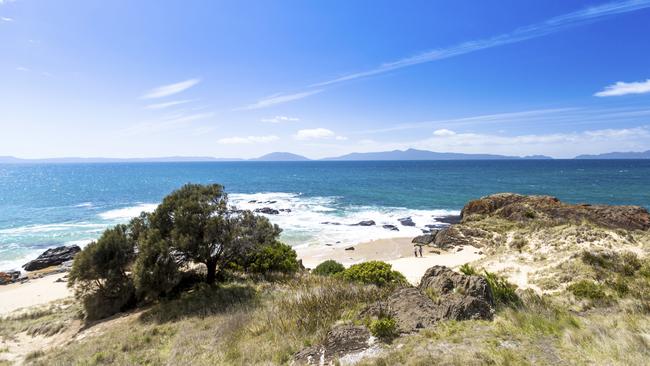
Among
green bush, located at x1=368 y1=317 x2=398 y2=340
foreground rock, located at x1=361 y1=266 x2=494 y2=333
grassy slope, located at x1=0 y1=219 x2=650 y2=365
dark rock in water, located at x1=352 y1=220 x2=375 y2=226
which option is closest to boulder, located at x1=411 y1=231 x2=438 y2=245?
dark rock in water, located at x1=352 y1=220 x2=375 y2=226

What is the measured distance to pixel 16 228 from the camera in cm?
4366

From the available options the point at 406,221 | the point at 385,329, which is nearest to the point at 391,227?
the point at 406,221

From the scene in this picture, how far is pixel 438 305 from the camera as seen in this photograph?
9367mm

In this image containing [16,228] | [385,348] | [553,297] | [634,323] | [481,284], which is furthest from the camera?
[16,228]

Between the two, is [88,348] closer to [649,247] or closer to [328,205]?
[649,247]

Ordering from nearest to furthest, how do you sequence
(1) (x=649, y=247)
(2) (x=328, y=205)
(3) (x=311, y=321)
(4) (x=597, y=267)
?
(3) (x=311, y=321)
(4) (x=597, y=267)
(1) (x=649, y=247)
(2) (x=328, y=205)

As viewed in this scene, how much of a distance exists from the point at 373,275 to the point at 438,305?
22.1ft

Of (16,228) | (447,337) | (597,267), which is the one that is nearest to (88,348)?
(447,337)

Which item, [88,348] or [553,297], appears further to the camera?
[553,297]

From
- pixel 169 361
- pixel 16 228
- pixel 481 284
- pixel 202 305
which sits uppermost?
pixel 481 284

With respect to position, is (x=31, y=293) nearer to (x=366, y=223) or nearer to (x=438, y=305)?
(x=438, y=305)

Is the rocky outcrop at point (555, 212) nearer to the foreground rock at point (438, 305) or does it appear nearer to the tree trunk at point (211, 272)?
the foreground rock at point (438, 305)

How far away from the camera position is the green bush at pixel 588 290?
12406 mm

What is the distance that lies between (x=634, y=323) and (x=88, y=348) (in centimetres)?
1626
